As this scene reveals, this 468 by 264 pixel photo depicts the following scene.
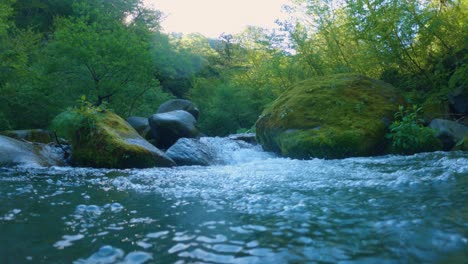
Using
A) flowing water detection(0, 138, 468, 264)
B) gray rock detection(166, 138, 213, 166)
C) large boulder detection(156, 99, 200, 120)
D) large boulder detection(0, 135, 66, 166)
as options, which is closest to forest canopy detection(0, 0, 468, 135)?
large boulder detection(156, 99, 200, 120)

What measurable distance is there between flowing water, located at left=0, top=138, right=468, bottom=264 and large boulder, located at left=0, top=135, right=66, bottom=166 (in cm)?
270

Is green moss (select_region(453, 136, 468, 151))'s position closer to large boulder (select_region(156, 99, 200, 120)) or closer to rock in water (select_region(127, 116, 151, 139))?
rock in water (select_region(127, 116, 151, 139))

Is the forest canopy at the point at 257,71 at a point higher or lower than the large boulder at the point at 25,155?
higher

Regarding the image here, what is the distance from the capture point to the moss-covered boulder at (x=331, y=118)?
8039 millimetres

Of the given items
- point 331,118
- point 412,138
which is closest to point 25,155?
point 331,118

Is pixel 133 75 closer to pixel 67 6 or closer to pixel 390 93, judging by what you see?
pixel 390 93

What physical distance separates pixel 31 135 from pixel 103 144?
3.68 meters

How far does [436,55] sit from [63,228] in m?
10.5

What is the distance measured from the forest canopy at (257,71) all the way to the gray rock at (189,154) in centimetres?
321

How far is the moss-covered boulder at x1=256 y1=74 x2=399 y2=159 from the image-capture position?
316 inches

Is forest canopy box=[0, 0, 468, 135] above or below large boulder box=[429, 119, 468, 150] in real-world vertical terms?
above

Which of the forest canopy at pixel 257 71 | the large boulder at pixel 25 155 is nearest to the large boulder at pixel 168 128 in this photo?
the forest canopy at pixel 257 71

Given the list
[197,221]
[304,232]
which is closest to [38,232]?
[197,221]

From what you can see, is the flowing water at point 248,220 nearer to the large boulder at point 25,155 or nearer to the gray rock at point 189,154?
the large boulder at point 25,155
